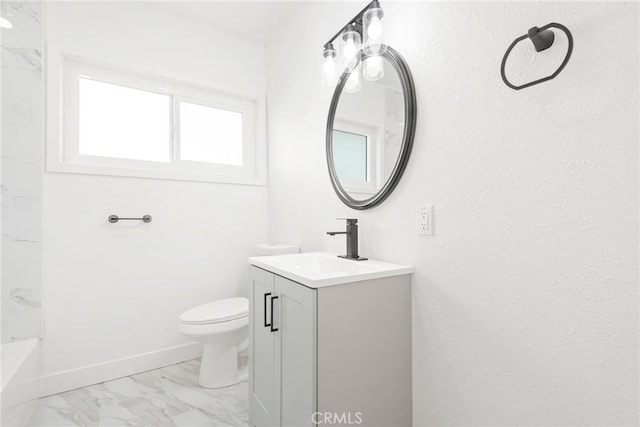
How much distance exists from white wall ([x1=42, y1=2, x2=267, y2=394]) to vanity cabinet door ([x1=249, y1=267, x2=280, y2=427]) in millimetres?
1012

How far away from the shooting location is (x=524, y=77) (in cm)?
93

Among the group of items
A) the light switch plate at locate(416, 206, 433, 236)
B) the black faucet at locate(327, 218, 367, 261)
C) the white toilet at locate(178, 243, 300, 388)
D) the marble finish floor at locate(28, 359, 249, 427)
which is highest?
the light switch plate at locate(416, 206, 433, 236)

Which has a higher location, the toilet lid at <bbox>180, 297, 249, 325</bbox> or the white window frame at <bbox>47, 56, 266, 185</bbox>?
the white window frame at <bbox>47, 56, 266, 185</bbox>

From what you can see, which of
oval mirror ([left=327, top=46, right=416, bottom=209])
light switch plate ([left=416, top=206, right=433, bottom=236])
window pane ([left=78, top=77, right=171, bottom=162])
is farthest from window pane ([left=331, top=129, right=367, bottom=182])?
window pane ([left=78, top=77, right=171, bottom=162])

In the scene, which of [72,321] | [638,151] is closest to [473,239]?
[638,151]

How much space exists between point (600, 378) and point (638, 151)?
60 centimetres

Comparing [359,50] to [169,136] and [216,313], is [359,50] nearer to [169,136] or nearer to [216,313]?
[169,136]

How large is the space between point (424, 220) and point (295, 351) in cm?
73

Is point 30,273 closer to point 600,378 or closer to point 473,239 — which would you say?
point 473,239

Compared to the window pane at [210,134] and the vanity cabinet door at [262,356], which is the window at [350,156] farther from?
the window pane at [210,134]

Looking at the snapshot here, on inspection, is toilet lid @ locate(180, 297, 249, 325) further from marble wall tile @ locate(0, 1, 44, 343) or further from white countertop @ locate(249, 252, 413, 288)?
marble wall tile @ locate(0, 1, 44, 343)

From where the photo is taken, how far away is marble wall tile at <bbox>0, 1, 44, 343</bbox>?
65.7 inches

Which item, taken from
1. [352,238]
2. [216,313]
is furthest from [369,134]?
[216,313]

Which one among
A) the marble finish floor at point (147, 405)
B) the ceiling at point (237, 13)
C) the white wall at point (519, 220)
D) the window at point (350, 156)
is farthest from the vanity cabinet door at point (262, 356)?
the ceiling at point (237, 13)
